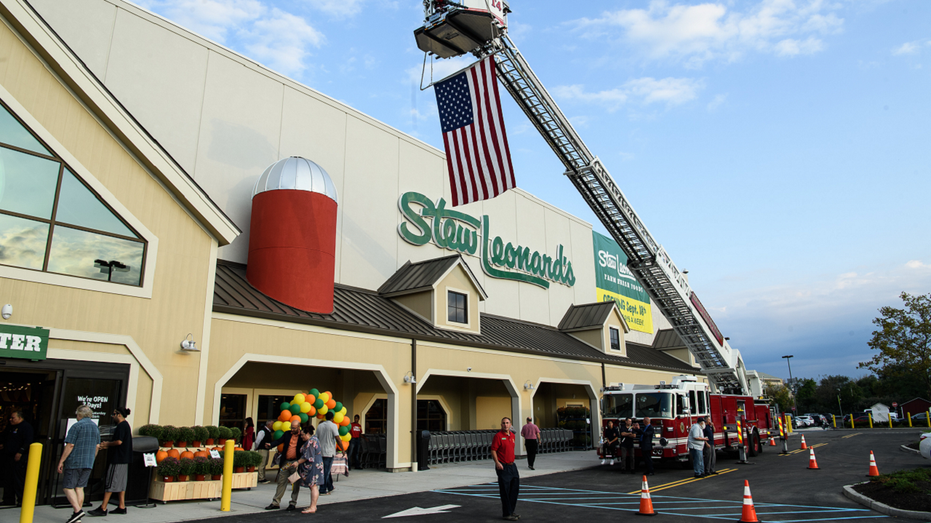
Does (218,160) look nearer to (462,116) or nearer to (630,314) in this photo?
(462,116)

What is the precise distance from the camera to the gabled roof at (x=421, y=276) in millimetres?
21922

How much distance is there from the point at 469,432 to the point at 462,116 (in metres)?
11.8

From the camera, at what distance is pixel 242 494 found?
13.0 metres

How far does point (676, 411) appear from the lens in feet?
63.2

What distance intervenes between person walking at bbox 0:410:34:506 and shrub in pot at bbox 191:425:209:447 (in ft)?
9.08

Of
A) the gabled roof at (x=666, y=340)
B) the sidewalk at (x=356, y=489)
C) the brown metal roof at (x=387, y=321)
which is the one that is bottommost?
the sidewalk at (x=356, y=489)

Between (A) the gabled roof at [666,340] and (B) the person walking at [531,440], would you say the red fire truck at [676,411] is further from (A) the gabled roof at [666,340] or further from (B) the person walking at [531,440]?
(A) the gabled roof at [666,340]

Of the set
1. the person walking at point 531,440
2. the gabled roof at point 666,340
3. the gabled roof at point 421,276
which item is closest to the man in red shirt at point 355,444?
the gabled roof at point 421,276

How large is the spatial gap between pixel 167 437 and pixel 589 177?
1485cm

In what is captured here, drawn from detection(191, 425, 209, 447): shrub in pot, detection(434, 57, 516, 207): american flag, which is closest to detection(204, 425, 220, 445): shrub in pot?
detection(191, 425, 209, 447): shrub in pot

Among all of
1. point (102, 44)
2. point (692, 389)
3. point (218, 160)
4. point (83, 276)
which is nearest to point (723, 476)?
point (692, 389)

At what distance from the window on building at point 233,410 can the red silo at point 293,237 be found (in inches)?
137

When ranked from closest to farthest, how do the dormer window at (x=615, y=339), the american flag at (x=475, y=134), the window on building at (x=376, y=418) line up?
the american flag at (x=475, y=134)
the window on building at (x=376, y=418)
the dormer window at (x=615, y=339)

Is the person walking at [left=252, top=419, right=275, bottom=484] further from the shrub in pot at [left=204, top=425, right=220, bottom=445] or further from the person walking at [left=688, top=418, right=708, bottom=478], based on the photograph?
the person walking at [left=688, top=418, right=708, bottom=478]
